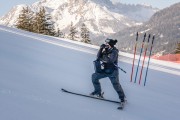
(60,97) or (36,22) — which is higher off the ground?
(36,22)

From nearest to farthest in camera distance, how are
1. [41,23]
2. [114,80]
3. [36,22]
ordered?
[114,80], [41,23], [36,22]

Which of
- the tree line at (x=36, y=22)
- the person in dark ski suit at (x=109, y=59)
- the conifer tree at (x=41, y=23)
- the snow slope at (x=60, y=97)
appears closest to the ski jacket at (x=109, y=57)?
the person in dark ski suit at (x=109, y=59)

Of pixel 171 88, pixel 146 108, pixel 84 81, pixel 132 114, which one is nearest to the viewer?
pixel 132 114

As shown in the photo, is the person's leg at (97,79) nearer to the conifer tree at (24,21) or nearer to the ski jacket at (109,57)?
the ski jacket at (109,57)

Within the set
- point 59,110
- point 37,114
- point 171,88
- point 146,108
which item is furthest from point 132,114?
point 171,88

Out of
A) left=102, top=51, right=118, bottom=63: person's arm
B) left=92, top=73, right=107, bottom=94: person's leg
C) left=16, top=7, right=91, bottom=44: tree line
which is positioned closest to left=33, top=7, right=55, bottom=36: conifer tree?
left=16, top=7, right=91, bottom=44: tree line

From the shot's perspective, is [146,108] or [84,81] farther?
[84,81]

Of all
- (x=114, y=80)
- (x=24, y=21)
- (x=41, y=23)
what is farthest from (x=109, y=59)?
(x=24, y=21)

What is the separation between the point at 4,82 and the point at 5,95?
122 centimetres

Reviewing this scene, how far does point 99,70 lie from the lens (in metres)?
11.9

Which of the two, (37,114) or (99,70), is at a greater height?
(99,70)

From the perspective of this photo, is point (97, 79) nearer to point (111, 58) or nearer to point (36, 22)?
point (111, 58)

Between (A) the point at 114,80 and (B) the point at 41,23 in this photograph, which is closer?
(A) the point at 114,80

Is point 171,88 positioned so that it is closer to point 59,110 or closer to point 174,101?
point 174,101
